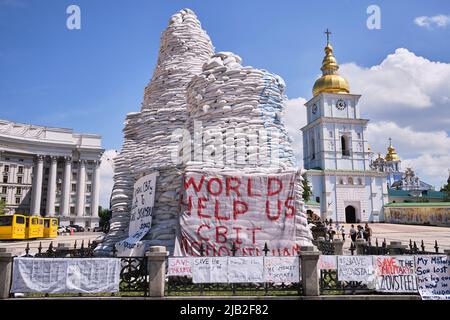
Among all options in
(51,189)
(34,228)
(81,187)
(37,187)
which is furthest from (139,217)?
(81,187)

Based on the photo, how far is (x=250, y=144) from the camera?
12352mm

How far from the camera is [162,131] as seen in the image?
1492cm

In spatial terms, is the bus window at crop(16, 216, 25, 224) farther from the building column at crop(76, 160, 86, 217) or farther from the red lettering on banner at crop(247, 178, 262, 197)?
the building column at crop(76, 160, 86, 217)

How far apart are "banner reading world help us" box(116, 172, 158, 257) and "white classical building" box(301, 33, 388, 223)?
4556 cm

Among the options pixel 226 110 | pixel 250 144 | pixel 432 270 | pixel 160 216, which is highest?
pixel 226 110

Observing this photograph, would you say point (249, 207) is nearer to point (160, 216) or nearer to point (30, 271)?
point (160, 216)

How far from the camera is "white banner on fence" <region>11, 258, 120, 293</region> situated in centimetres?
891

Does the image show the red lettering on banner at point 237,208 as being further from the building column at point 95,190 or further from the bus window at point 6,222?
the building column at point 95,190

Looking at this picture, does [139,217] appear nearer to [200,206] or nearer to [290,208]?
[200,206]

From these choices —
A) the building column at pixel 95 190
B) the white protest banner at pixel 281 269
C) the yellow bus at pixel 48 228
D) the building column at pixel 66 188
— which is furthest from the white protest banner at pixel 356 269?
the building column at pixel 95 190

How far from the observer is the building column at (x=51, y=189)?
7562 cm

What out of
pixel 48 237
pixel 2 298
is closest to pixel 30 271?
pixel 2 298

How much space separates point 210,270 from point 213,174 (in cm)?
339

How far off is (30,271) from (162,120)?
8000mm
